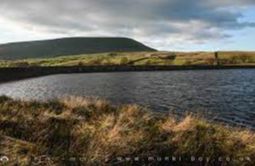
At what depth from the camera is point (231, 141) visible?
1773 cm

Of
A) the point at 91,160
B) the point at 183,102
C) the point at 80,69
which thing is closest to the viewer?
the point at 91,160

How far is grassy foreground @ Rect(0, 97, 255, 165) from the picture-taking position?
47.5 ft

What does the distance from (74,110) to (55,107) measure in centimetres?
190

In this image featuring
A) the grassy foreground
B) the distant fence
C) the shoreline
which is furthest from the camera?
the shoreline

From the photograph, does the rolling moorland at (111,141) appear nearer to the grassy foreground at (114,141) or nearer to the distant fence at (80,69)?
the grassy foreground at (114,141)

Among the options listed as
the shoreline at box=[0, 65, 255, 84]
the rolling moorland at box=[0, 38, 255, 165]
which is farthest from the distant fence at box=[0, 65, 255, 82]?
the rolling moorland at box=[0, 38, 255, 165]

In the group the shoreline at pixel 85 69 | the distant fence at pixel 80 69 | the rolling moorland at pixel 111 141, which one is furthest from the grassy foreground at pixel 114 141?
the shoreline at pixel 85 69

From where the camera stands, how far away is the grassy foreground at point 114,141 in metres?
14.5

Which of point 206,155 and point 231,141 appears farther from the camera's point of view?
point 231,141

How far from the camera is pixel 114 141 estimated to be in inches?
621

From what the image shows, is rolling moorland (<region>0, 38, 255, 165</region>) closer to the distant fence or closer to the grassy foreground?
the grassy foreground

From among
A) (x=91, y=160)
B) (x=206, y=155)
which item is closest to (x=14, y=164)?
(x=91, y=160)

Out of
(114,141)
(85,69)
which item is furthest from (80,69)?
(114,141)

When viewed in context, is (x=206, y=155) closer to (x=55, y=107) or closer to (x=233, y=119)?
(x=55, y=107)
